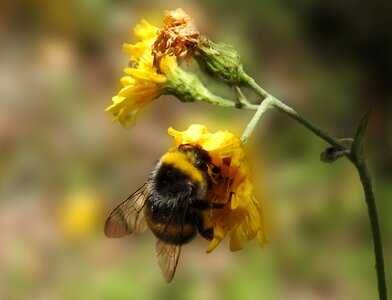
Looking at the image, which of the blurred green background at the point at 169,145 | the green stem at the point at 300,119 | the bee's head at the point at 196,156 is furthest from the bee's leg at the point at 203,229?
the blurred green background at the point at 169,145

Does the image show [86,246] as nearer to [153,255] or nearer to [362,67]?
[153,255]

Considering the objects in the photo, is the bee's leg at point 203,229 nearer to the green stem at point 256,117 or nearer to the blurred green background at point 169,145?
the green stem at point 256,117

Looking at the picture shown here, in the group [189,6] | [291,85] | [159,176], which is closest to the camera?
[159,176]

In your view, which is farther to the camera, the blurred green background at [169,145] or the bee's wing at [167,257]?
the blurred green background at [169,145]

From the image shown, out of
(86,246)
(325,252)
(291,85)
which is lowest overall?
(86,246)

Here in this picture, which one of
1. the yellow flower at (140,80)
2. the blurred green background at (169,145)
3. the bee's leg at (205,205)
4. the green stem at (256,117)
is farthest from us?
→ the blurred green background at (169,145)

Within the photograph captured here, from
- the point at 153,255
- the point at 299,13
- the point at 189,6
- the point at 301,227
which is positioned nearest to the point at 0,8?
the point at 189,6
